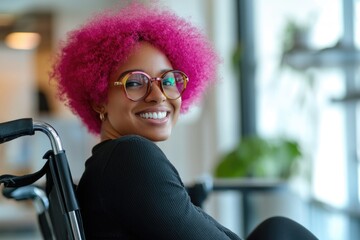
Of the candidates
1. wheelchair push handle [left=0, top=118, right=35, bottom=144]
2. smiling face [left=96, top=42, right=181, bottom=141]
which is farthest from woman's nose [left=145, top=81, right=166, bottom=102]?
wheelchair push handle [left=0, top=118, right=35, bottom=144]

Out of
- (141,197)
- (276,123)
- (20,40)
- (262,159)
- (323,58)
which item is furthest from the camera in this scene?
(20,40)

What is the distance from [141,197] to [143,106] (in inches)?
9.3

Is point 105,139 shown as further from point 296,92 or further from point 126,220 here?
point 296,92

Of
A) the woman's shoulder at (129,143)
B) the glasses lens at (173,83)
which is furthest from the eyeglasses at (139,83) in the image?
the woman's shoulder at (129,143)

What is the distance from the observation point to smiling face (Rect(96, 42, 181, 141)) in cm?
138

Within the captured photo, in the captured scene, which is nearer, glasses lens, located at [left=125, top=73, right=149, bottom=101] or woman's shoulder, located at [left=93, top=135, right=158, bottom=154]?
woman's shoulder, located at [left=93, top=135, right=158, bottom=154]

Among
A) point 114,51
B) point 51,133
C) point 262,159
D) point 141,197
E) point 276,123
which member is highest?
point 114,51

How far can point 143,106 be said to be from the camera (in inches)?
54.1

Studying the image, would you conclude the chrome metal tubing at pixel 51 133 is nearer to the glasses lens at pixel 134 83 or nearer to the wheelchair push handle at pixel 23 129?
the wheelchair push handle at pixel 23 129

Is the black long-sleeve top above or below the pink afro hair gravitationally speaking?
below

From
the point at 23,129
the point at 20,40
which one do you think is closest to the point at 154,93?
the point at 23,129

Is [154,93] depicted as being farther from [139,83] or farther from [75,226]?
[75,226]

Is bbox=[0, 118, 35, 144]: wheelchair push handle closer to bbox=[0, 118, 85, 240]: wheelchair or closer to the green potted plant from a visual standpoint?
bbox=[0, 118, 85, 240]: wheelchair

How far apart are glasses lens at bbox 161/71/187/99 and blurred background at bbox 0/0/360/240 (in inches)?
33.2
